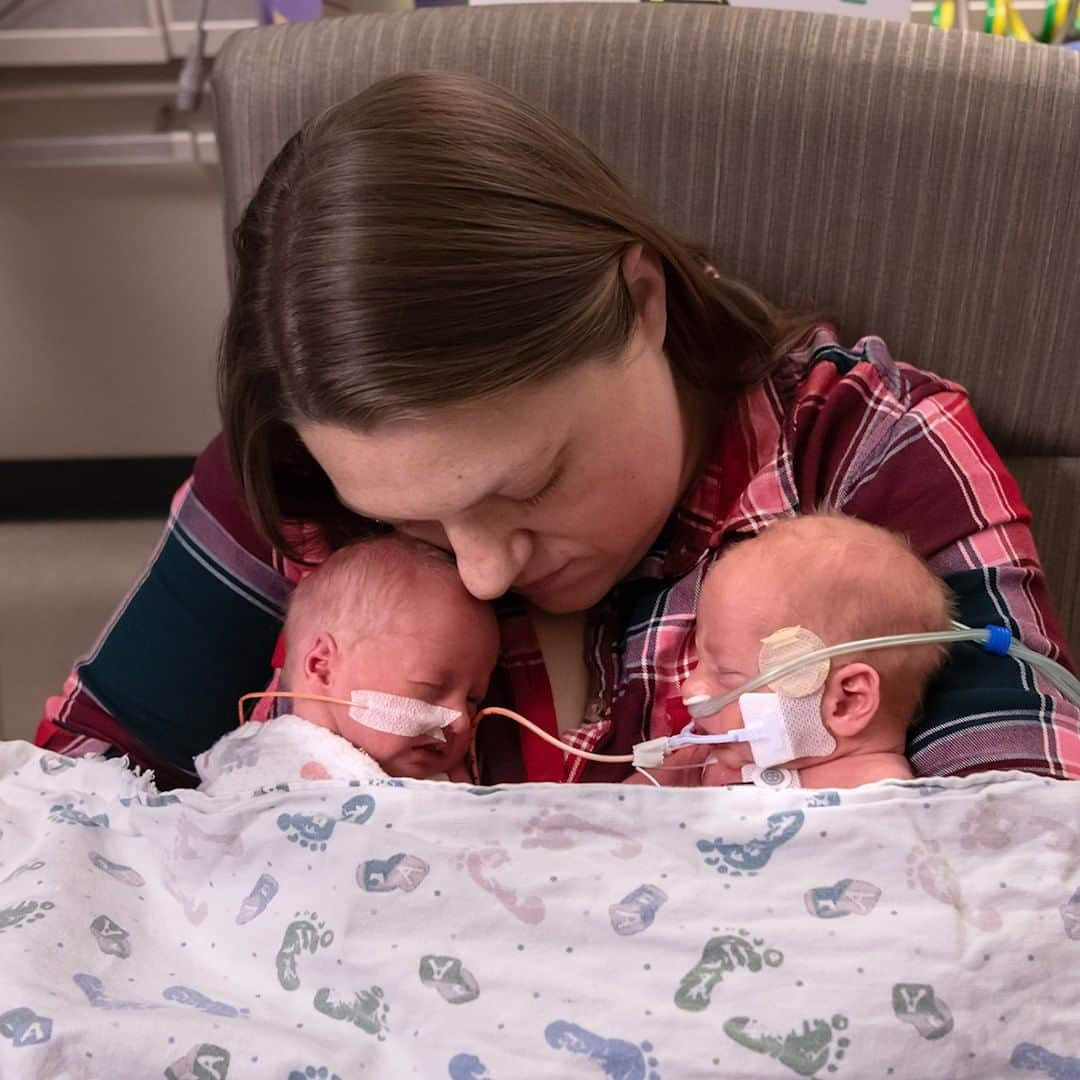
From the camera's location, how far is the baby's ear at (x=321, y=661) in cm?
128

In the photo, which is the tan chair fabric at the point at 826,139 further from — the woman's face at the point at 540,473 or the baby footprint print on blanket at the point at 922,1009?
the baby footprint print on blanket at the point at 922,1009

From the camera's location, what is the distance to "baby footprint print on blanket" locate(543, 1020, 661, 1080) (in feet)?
2.85

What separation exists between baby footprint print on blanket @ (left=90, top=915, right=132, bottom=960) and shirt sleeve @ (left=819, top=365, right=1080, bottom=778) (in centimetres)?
70

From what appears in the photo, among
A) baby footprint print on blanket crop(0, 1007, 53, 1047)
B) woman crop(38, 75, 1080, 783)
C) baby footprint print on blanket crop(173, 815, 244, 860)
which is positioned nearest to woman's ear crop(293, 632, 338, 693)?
woman crop(38, 75, 1080, 783)

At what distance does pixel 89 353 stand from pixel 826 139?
5.66ft

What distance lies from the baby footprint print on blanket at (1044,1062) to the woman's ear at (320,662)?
0.70m

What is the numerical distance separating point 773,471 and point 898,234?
0.36 metres

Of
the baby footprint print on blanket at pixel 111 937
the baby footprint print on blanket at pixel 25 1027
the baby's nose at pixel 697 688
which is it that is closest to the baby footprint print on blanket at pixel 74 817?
the baby footprint print on blanket at pixel 111 937

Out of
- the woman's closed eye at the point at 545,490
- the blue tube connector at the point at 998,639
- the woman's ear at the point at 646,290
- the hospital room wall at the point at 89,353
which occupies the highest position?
the woman's ear at the point at 646,290

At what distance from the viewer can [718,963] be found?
916mm

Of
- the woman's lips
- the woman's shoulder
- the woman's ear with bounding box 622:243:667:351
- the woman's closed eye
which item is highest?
the woman's ear with bounding box 622:243:667:351

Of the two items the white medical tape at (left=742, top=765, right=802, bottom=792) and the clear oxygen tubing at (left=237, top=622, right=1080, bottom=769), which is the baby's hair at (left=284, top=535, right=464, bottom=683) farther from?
the white medical tape at (left=742, top=765, right=802, bottom=792)

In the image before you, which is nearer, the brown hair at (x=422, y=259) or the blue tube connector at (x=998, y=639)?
the brown hair at (x=422, y=259)

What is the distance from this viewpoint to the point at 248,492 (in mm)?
1273
